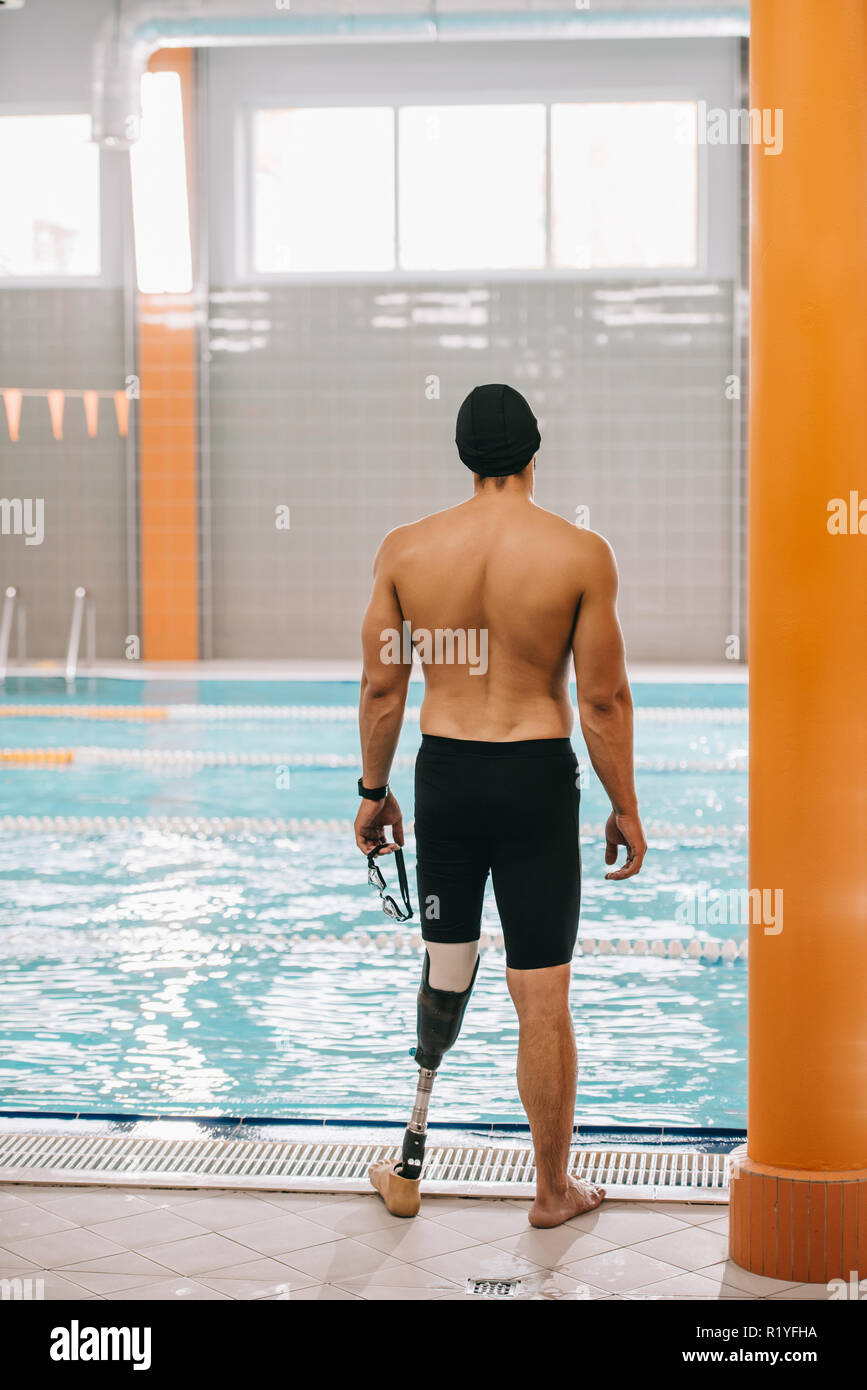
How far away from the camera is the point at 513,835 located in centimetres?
254

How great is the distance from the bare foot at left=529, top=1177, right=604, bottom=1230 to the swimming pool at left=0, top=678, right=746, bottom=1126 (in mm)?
696

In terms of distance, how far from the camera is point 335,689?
12.0m

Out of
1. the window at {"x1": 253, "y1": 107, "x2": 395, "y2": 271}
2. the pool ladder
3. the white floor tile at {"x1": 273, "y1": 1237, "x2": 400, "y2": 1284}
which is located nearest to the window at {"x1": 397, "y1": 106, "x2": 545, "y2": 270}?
the window at {"x1": 253, "y1": 107, "x2": 395, "y2": 271}

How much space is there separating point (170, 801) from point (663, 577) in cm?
665

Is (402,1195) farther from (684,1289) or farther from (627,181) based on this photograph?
(627,181)

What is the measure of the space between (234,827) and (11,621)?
7367 mm

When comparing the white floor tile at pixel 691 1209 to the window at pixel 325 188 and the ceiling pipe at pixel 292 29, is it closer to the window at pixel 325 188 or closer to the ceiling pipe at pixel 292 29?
the ceiling pipe at pixel 292 29

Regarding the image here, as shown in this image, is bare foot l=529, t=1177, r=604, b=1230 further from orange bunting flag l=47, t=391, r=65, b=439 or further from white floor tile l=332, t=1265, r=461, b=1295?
orange bunting flag l=47, t=391, r=65, b=439

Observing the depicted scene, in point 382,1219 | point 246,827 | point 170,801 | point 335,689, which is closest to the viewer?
point 382,1219

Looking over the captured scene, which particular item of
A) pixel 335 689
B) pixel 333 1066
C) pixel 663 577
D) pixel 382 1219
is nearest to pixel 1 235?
pixel 335 689

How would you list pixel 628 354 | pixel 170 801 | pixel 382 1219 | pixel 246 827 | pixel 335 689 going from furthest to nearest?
pixel 628 354
pixel 335 689
pixel 170 801
pixel 246 827
pixel 382 1219

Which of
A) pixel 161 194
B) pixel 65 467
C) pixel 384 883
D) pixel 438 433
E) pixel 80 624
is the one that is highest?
pixel 161 194

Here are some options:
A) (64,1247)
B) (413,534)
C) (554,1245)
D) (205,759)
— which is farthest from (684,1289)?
(205,759)
